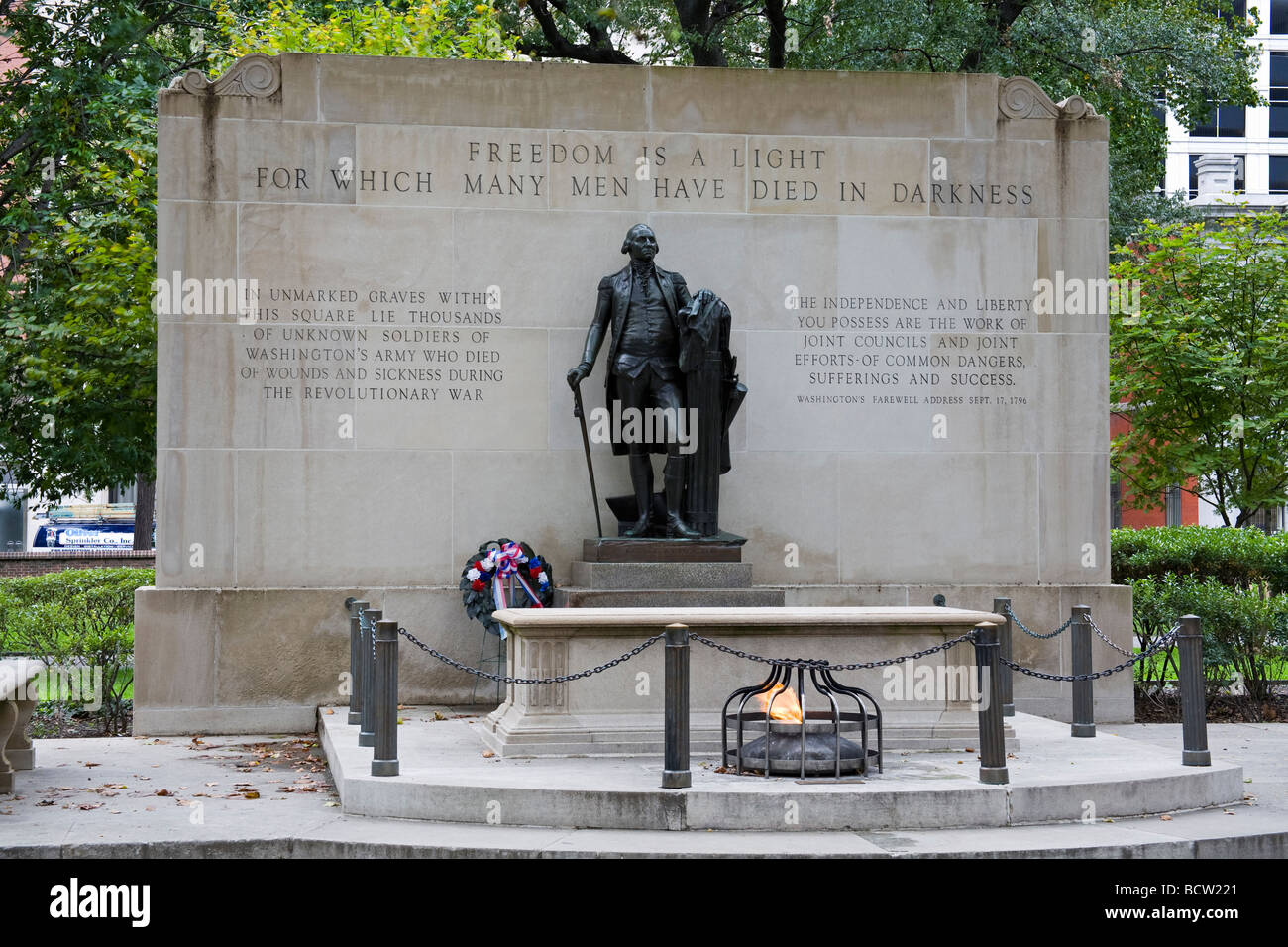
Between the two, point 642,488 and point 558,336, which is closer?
point 642,488

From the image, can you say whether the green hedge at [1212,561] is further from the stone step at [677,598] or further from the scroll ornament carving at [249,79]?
the scroll ornament carving at [249,79]

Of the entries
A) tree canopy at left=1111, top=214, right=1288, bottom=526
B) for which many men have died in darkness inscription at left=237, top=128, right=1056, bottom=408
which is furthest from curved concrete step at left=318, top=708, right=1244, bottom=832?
tree canopy at left=1111, top=214, right=1288, bottom=526

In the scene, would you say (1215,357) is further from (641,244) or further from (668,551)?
(668,551)

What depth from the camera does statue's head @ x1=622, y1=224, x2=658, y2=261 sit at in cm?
1361

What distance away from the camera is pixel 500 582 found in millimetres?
13891

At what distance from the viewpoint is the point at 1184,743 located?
1052 centimetres

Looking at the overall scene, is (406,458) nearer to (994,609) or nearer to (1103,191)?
(994,609)

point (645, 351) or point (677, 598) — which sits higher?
point (645, 351)

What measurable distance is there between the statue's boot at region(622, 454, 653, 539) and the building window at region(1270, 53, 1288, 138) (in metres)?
49.3

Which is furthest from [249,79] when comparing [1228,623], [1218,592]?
[1228,623]

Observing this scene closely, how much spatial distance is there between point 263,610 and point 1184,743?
27.9 feet

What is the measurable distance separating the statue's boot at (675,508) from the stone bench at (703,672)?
1983 mm

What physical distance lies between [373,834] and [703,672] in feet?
11.6
